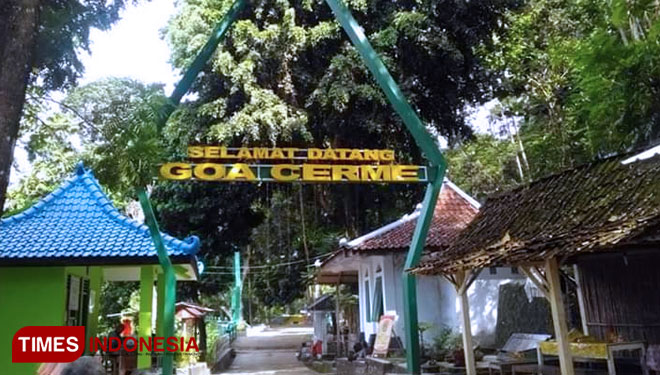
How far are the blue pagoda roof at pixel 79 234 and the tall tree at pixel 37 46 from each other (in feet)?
6.09

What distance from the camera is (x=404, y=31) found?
1548cm

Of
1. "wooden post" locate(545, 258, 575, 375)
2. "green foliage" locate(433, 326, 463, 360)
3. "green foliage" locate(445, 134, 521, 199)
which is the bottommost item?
"green foliage" locate(433, 326, 463, 360)

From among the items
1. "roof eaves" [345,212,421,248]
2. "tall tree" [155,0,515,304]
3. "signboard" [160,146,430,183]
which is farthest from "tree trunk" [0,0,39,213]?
"tall tree" [155,0,515,304]

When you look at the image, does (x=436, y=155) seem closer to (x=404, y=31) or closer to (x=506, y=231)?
(x=506, y=231)

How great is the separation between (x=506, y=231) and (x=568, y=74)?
34.5 ft

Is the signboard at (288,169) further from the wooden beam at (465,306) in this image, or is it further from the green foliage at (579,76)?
the green foliage at (579,76)

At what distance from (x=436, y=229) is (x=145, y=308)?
767 centimetres

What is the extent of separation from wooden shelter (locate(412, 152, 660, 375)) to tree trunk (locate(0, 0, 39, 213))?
5032mm

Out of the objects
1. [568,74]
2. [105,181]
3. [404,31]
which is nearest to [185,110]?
[404,31]

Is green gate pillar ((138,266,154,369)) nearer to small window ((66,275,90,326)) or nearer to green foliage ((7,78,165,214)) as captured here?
small window ((66,275,90,326))

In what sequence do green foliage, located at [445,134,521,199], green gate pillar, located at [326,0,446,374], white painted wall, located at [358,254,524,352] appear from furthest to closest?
green foliage, located at [445,134,521,199] < white painted wall, located at [358,254,524,352] < green gate pillar, located at [326,0,446,374]

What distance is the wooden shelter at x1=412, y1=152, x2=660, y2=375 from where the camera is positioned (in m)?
6.19

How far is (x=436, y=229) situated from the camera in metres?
14.5

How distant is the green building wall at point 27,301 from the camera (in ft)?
28.3
